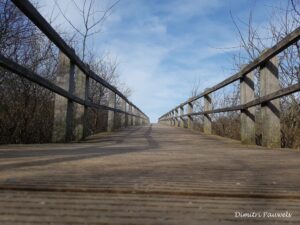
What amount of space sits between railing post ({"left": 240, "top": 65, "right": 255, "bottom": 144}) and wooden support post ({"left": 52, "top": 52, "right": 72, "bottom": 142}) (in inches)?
88.3

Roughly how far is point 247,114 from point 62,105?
7.73 ft

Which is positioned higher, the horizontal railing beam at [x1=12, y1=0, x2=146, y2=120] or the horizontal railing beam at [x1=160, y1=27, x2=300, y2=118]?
the horizontal railing beam at [x1=12, y1=0, x2=146, y2=120]

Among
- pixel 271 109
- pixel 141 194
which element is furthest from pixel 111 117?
pixel 141 194

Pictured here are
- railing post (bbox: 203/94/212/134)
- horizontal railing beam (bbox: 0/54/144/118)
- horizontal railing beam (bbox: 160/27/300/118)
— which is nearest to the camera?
horizontal railing beam (bbox: 0/54/144/118)

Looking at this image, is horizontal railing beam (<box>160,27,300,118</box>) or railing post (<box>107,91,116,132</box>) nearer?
horizontal railing beam (<box>160,27,300,118</box>)

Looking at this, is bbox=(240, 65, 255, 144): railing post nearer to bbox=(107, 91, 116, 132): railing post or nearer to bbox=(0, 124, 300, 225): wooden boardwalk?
bbox=(0, 124, 300, 225): wooden boardwalk

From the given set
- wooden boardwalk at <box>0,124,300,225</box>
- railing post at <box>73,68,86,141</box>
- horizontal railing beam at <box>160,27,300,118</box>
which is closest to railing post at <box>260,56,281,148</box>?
horizontal railing beam at <box>160,27,300,118</box>

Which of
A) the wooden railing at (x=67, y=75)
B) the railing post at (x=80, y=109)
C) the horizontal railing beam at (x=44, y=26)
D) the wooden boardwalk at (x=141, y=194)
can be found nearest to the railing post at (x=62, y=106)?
the wooden railing at (x=67, y=75)

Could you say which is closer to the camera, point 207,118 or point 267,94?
point 267,94

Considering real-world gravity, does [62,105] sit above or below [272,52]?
below

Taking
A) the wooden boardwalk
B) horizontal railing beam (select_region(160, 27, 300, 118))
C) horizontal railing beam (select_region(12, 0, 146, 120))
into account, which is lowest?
the wooden boardwalk

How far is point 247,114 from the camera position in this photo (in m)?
4.74

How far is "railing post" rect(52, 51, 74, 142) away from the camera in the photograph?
427 centimetres

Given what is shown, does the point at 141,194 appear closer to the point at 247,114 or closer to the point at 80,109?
the point at 247,114
